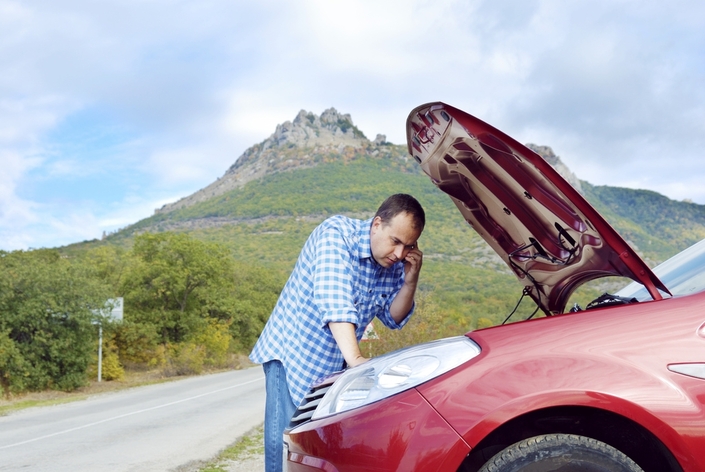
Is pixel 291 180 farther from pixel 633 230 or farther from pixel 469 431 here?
pixel 469 431

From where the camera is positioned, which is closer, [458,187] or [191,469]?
[458,187]

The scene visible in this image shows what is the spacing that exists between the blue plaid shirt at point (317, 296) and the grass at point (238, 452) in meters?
4.49

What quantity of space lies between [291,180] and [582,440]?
120001 mm

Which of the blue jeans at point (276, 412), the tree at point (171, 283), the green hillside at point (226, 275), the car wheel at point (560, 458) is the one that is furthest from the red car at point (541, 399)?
the tree at point (171, 283)

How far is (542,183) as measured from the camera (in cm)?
275

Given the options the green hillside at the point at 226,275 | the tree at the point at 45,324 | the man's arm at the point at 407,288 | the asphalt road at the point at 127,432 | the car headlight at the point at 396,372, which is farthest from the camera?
the green hillside at the point at 226,275

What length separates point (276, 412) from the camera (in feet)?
10.9

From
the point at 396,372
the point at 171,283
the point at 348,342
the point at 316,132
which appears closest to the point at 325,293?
the point at 348,342

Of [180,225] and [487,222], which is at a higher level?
[180,225]

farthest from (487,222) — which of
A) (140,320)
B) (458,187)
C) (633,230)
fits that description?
(633,230)

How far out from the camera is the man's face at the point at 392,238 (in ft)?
10.4

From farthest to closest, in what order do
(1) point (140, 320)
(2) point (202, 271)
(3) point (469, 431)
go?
(2) point (202, 271) → (1) point (140, 320) → (3) point (469, 431)

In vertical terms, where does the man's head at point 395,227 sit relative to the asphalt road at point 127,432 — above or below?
above

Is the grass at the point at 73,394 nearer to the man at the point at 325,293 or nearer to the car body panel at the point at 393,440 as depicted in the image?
the man at the point at 325,293
